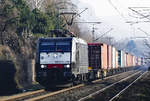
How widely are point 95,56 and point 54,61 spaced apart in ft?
35.4

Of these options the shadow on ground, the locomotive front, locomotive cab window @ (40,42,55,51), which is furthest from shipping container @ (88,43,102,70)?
locomotive cab window @ (40,42,55,51)

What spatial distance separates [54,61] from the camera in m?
18.7

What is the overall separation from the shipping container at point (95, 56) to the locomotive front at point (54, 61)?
10104mm

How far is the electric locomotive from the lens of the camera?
18547 mm

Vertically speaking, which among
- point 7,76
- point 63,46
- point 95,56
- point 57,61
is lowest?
point 7,76

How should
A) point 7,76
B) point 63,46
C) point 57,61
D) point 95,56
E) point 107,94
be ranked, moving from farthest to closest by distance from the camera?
point 95,56 → point 7,76 → point 63,46 → point 57,61 → point 107,94

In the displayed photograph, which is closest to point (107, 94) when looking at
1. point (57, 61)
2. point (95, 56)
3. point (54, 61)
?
point (57, 61)

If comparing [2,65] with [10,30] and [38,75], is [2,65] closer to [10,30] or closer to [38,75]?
[38,75]

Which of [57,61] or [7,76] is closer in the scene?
[57,61]

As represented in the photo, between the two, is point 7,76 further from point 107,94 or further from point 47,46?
point 107,94

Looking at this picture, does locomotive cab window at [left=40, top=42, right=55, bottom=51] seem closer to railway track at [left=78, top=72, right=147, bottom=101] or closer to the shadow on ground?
the shadow on ground

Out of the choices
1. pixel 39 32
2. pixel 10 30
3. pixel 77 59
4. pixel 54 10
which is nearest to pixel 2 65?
pixel 77 59

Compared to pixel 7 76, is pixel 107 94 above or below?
below

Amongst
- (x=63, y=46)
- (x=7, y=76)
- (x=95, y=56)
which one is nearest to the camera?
(x=63, y=46)
